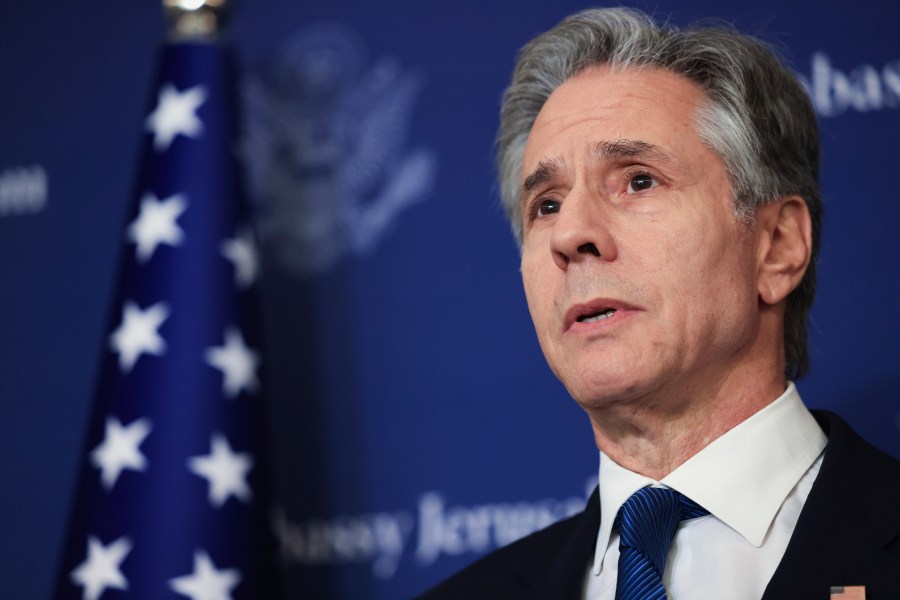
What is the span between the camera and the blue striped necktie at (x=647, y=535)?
168 centimetres

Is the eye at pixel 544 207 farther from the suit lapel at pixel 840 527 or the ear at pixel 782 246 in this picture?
the suit lapel at pixel 840 527

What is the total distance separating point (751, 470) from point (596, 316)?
34 cm

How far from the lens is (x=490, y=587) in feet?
6.75

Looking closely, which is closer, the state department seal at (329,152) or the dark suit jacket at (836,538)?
the dark suit jacket at (836,538)

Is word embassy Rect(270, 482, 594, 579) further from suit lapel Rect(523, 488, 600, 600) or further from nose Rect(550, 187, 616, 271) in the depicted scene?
nose Rect(550, 187, 616, 271)

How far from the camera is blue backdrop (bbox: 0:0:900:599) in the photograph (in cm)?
233

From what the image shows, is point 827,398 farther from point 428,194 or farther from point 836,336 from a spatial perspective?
point 428,194

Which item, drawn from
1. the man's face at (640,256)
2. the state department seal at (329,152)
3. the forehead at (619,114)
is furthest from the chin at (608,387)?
the state department seal at (329,152)

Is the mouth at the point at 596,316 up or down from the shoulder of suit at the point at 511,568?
up

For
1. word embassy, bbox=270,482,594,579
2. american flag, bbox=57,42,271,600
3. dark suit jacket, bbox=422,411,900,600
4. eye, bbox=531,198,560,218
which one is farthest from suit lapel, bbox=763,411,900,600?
american flag, bbox=57,42,271,600

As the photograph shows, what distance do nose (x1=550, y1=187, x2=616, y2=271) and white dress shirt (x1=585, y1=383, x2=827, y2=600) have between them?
0.36 meters

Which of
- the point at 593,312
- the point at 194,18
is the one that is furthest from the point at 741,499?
the point at 194,18

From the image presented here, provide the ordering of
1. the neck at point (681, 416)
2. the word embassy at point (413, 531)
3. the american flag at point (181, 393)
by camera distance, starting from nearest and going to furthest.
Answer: the neck at point (681, 416), the american flag at point (181, 393), the word embassy at point (413, 531)

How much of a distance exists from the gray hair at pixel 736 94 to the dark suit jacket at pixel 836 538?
35cm
